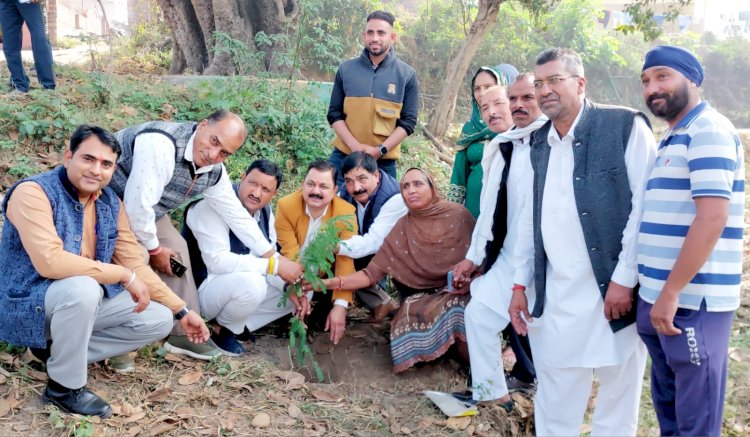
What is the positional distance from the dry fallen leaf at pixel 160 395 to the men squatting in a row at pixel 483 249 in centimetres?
28

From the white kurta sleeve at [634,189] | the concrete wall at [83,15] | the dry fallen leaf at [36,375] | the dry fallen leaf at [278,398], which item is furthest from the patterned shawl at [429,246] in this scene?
the concrete wall at [83,15]

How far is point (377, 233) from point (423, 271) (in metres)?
0.42

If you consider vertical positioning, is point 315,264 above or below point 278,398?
above

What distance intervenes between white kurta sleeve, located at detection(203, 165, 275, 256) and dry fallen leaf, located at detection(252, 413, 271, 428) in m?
1.10

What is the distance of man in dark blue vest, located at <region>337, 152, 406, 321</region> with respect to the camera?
4242 mm

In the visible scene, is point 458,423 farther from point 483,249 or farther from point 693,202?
point 693,202

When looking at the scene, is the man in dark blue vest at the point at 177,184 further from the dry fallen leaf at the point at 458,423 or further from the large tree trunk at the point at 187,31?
the large tree trunk at the point at 187,31

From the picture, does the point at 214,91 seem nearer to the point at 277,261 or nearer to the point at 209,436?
the point at 277,261

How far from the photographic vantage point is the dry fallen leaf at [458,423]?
3.39 metres

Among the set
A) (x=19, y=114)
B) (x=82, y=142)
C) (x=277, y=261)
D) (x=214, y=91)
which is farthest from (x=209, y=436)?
(x=214, y=91)

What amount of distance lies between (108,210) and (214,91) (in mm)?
4202

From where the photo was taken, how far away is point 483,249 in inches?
139

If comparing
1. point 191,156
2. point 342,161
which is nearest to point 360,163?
point 342,161

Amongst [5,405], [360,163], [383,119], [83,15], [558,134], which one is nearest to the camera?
[558,134]
